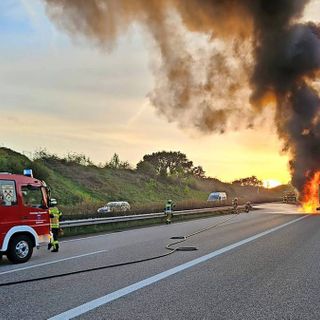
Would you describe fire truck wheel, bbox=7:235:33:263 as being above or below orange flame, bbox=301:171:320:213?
below

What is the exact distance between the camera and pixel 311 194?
Answer: 44188mm

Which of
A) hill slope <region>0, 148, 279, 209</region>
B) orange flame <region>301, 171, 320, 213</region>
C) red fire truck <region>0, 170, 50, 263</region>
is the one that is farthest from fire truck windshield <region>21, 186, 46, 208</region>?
orange flame <region>301, 171, 320, 213</region>

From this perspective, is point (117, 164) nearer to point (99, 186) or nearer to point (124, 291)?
point (99, 186)

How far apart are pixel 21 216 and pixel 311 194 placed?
124 ft

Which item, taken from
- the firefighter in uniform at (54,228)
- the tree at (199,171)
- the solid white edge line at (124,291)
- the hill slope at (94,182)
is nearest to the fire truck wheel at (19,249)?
the firefighter in uniform at (54,228)

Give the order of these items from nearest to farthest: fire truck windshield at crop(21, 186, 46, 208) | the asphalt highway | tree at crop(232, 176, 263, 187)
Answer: the asphalt highway, fire truck windshield at crop(21, 186, 46, 208), tree at crop(232, 176, 263, 187)

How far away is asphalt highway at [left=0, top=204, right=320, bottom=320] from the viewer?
6023 mm

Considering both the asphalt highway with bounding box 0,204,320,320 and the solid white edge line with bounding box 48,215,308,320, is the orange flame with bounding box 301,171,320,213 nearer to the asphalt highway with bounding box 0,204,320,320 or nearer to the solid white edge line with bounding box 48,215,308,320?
the asphalt highway with bounding box 0,204,320,320

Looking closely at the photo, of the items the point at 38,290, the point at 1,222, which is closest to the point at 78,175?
A: the point at 1,222

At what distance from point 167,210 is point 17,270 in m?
16.5

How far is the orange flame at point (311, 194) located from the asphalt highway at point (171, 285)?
1238 inches

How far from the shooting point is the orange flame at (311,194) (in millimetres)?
42750

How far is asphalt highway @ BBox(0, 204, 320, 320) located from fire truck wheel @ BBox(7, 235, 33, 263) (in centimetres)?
24

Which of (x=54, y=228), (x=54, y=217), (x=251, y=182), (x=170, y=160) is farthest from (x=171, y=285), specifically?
(x=251, y=182)
